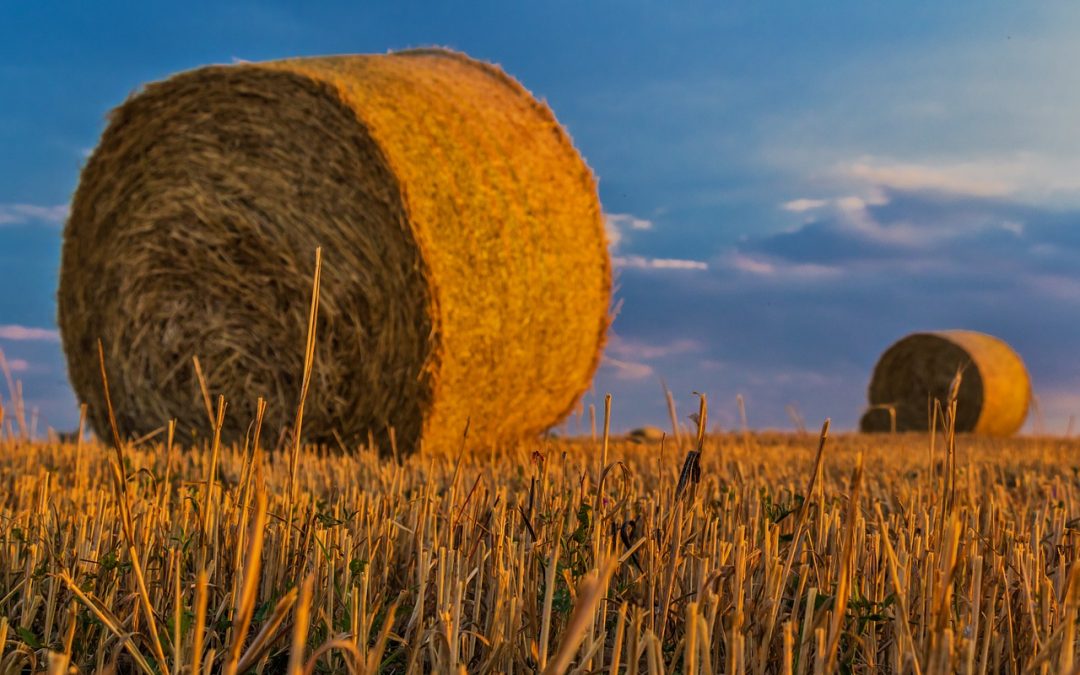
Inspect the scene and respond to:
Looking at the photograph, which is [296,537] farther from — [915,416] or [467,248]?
[915,416]

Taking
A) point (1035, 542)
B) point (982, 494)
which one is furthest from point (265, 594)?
point (982, 494)

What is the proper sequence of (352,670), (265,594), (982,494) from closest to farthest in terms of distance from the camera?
(352,670), (265,594), (982,494)

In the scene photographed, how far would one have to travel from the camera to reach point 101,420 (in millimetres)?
7176

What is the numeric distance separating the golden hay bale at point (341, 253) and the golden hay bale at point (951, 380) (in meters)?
7.64

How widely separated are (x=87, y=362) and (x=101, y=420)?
443mm

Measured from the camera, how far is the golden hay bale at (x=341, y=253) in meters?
5.74

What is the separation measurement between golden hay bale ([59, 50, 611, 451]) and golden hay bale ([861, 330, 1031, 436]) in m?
7.64

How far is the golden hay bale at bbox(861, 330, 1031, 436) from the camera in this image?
1305cm

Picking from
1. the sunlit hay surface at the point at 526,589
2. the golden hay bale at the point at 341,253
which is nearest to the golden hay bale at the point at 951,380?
the golden hay bale at the point at 341,253

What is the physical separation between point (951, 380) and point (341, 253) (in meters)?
10.2

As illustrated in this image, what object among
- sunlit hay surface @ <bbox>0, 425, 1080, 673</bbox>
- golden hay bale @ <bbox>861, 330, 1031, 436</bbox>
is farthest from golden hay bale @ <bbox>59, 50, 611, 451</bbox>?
golden hay bale @ <bbox>861, 330, 1031, 436</bbox>

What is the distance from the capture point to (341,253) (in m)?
5.83

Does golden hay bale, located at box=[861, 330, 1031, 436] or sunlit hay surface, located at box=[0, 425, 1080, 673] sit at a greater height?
golden hay bale, located at box=[861, 330, 1031, 436]

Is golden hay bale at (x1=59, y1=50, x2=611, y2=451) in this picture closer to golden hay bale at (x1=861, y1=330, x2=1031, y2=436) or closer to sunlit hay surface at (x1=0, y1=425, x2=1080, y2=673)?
sunlit hay surface at (x1=0, y1=425, x2=1080, y2=673)
